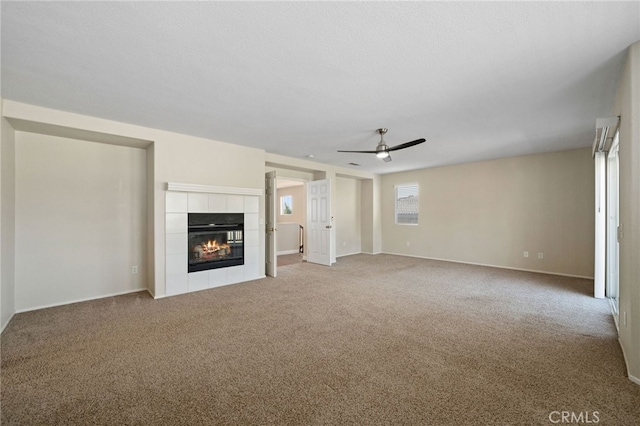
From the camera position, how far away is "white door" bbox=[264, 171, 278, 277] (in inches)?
219

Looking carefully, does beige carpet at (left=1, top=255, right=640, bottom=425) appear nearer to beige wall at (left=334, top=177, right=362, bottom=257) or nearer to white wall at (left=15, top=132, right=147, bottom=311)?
white wall at (left=15, top=132, right=147, bottom=311)

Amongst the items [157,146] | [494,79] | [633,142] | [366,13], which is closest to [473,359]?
[633,142]

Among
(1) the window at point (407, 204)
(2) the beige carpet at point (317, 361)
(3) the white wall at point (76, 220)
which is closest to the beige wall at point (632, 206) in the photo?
(2) the beige carpet at point (317, 361)

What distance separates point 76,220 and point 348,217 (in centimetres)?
641

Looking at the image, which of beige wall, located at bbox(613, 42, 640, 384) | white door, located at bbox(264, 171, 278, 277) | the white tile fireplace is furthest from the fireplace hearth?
beige wall, located at bbox(613, 42, 640, 384)

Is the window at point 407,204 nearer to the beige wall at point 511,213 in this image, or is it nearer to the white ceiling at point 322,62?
the beige wall at point 511,213

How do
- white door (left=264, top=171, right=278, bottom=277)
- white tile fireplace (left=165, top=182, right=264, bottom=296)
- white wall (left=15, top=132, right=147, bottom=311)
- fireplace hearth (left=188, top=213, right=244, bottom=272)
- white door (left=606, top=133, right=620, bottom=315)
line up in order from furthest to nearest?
white door (left=264, top=171, right=278, bottom=277) < fireplace hearth (left=188, top=213, right=244, bottom=272) < white tile fireplace (left=165, top=182, right=264, bottom=296) < white door (left=606, top=133, right=620, bottom=315) < white wall (left=15, top=132, right=147, bottom=311)

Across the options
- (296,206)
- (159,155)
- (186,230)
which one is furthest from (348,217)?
(159,155)

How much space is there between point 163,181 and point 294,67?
3023 mm

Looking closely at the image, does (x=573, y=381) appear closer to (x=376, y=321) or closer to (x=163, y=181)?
(x=376, y=321)

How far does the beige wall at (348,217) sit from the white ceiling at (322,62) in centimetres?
432

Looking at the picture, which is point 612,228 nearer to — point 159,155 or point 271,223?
point 271,223

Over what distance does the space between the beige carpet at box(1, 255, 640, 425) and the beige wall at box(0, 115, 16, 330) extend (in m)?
0.28

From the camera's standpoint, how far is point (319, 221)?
6965 mm
